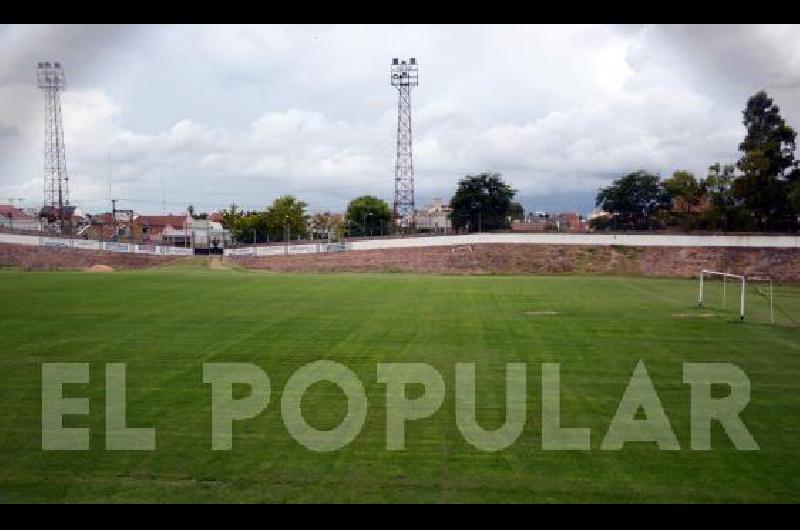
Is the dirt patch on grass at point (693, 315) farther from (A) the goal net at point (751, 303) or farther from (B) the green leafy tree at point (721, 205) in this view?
(B) the green leafy tree at point (721, 205)

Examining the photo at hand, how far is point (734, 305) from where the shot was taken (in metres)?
28.7

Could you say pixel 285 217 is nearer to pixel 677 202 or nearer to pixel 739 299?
pixel 677 202

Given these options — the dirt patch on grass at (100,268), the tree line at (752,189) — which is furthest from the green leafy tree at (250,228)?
the tree line at (752,189)

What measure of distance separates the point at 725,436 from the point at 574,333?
9.68m

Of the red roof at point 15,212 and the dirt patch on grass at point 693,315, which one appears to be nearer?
the dirt patch on grass at point 693,315

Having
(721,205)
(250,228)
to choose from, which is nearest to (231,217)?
(250,228)

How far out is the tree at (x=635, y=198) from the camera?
83000mm

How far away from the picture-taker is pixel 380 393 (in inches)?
500

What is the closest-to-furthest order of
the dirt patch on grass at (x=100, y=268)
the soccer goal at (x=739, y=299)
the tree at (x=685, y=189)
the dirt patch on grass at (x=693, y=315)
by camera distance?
the dirt patch on grass at (x=693, y=315)
the soccer goal at (x=739, y=299)
the dirt patch on grass at (x=100, y=268)
the tree at (x=685, y=189)

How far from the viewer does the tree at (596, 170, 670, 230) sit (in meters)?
83.0

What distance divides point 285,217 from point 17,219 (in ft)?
130

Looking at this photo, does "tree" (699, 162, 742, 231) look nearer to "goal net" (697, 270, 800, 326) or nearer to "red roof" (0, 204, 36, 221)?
"goal net" (697, 270, 800, 326)

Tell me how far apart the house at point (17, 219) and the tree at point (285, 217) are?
94.2 ft
